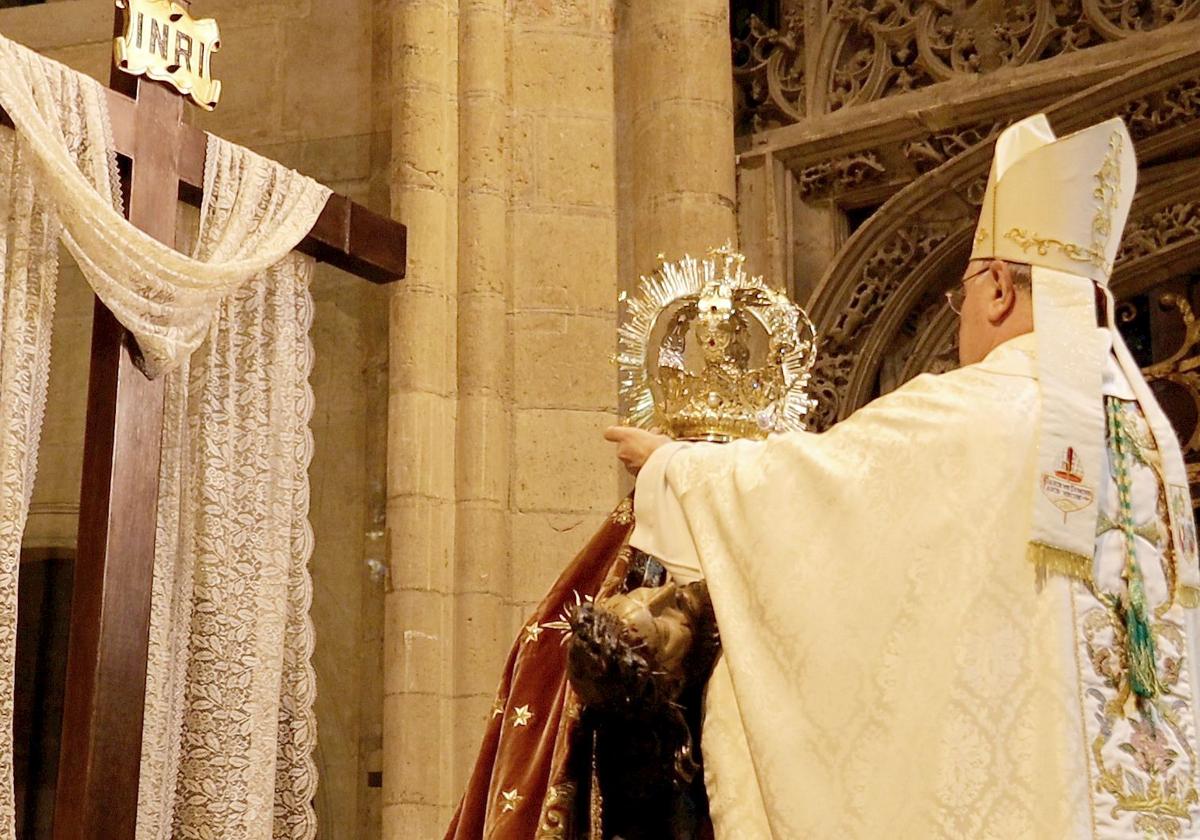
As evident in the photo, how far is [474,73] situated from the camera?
5465mm

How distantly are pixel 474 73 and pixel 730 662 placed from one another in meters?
2.93

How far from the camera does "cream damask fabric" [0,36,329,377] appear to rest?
3883 mm

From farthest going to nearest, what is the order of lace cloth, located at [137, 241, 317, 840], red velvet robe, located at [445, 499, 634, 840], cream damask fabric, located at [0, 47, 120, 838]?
1. lace cloth, located at [137, 241, 317, 840]
2. cream damask fabric, located at [0, 47, 120, 838]
3. red velvet robe, located at [445, 499, 634, 840]

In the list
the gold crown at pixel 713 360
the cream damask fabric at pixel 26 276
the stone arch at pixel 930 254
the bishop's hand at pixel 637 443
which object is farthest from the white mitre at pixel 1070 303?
the stone arch at pixel 930 254

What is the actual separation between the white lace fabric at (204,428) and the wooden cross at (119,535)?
82 millimetres

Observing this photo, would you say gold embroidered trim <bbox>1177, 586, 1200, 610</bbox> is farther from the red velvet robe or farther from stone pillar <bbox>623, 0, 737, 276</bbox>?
stone pillar <bbox>623, 0, 737, 276</bbox>

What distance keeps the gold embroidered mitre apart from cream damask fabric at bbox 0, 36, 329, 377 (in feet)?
5.75

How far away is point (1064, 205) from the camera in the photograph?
3.15 meters

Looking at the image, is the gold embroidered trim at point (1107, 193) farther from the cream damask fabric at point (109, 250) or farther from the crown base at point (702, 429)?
the cream damask fabric at point (109, 250)

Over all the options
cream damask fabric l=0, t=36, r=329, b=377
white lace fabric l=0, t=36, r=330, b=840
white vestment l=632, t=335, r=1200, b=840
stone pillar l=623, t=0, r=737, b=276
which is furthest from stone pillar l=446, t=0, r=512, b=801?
white vestment l=632, t=335, r=1200, b=840

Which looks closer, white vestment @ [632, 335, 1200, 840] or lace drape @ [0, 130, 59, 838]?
white vestment @ [632, 335, 1200, 840]

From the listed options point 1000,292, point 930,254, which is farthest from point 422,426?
point 1000,292

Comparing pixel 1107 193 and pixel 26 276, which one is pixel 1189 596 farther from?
pixel 26 276

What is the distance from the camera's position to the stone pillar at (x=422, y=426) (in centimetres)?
500
